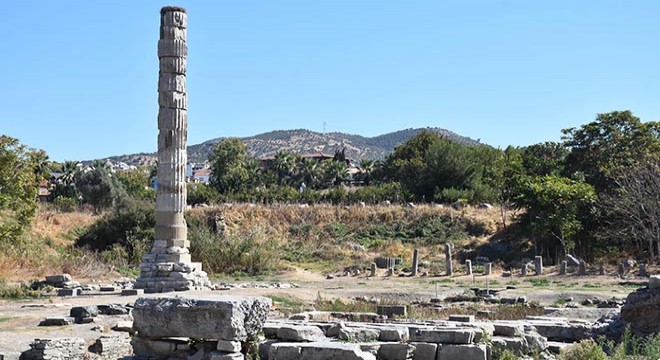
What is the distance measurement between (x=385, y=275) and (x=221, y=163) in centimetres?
4788

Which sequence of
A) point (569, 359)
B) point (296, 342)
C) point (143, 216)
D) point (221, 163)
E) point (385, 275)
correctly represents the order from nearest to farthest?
1. point (569, 359)
2. point (296, 342)
3. point (385, 275)
4. point (143, 216)
5. point (221, 163)

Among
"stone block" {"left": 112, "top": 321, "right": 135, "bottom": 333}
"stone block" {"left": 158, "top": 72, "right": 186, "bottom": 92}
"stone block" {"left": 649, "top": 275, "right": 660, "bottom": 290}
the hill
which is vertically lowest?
"stone block" {"left": 112, "top": 321, "right": 135, "bottom": 333}

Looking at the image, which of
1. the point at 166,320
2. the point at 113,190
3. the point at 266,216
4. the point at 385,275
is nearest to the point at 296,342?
the point at 166,320

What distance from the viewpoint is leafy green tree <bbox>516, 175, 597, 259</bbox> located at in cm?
3538

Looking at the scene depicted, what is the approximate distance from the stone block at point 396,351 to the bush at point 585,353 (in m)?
1.93

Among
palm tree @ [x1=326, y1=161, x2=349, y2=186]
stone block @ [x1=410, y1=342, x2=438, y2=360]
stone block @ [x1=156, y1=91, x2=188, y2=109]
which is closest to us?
stone block @ [x1=410, y1=342, x2=438, y2=360]

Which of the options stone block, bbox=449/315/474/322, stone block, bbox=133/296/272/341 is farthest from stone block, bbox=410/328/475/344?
stone block, bbox=449/315/474/322

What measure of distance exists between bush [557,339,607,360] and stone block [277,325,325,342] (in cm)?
324

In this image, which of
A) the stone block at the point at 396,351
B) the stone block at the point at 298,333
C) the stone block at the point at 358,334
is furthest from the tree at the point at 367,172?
the stone block at the point at 396,351

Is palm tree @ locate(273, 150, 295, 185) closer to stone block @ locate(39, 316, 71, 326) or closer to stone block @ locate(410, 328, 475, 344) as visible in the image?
stone block @ locate(39, 316, 71, 326)

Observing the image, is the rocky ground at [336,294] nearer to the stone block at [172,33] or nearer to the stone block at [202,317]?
the stone block at [202,317]

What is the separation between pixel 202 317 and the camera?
1091 cm

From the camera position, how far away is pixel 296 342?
11344mm

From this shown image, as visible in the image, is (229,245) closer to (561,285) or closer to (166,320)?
(561,285)
